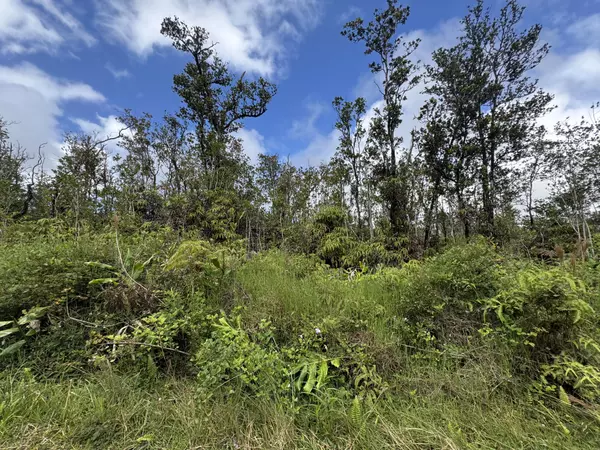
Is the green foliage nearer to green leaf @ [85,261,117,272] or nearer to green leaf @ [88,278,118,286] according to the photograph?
green leaf @ [88,278,118,286]

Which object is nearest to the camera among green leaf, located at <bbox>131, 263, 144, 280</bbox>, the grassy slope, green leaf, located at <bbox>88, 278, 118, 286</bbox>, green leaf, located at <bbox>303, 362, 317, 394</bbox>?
the grassy slope

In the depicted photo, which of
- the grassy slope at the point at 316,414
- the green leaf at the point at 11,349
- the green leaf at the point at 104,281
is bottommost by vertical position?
the grassy slope at the point at 316,414

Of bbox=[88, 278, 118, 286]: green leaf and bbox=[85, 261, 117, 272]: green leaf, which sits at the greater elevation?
bbox=[85, 261, 117, 272]: green leaf

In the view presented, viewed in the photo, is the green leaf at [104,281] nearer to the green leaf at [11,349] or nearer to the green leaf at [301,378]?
the green leaf at [11,349]

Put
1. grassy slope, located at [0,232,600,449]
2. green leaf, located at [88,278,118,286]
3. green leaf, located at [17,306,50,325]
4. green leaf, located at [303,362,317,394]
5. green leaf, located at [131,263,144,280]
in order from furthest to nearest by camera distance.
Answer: green leaf, located at [131,263,144,280] → green leaf, located at [88,278,118,286] → green leaf, located at [17,306,50,325] → green leaf, located at [303,362,317,394] → grassy slope, located at [0,232,600,449]

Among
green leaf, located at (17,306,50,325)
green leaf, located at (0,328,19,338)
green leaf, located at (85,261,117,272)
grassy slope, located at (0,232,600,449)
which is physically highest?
green leaf, located at (85,261,117,272)

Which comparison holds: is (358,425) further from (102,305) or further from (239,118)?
(239,118)

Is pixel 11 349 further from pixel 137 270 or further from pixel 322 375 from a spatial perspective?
pixel 322 375

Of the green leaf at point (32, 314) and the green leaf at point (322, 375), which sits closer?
the green leaf at point (322, 375)

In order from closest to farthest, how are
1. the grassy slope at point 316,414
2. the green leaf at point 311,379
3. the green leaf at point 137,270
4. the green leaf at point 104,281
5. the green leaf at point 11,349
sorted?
the grassy slope at point 316,414 → the green leaf at point 311,379 → the green leaf at point 11,349 → the green leaf at point 104,281 → the green leaf at point 137,270

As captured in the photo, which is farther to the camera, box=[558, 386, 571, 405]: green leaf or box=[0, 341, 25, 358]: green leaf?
box=[0, 341, 25, 358]: green leaf

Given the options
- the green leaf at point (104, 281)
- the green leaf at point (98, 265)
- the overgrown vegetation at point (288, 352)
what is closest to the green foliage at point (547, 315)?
the overgrown vegetation at point (288, 352)

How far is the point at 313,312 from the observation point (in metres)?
2.14

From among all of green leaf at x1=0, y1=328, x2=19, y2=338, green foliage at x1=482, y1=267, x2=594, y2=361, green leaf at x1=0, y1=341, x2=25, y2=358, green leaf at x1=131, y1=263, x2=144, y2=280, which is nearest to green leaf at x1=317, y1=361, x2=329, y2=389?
green foliage at x1=482, y1=267, x2=594, y2=361
